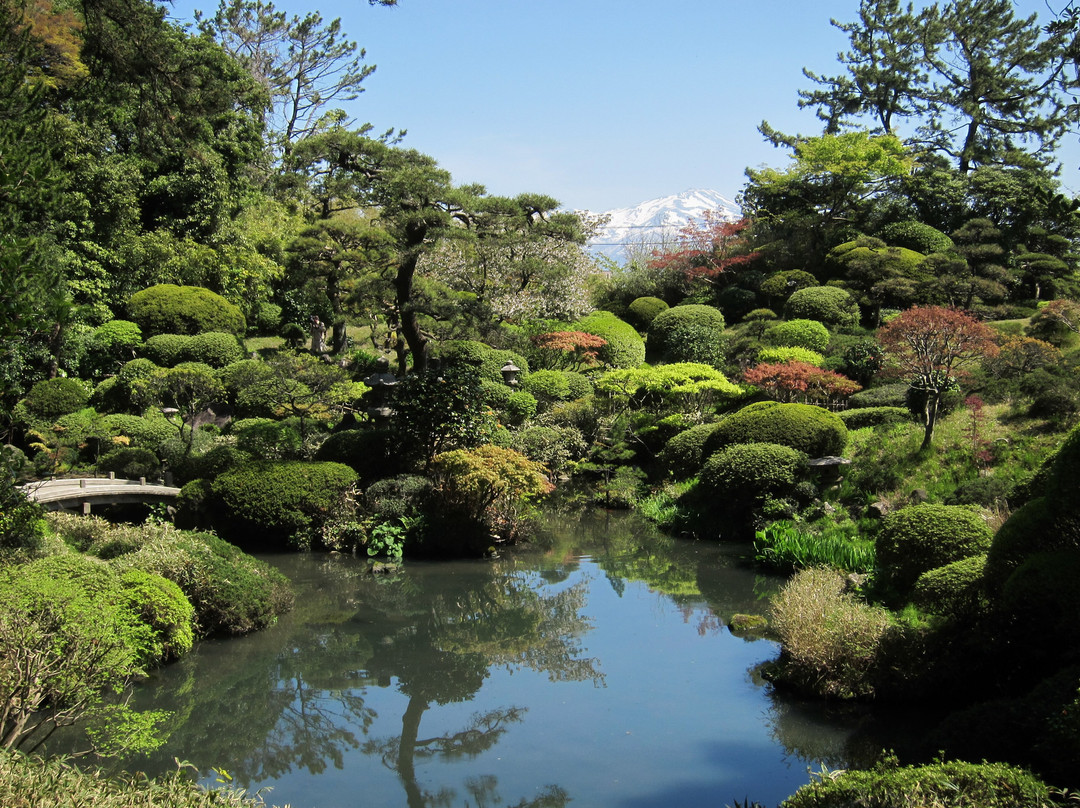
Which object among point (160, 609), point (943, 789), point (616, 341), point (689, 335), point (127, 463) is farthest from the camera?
point (616, 341)

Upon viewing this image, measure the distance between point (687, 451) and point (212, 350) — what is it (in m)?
11.6

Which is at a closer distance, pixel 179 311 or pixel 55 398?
pixel 55 398

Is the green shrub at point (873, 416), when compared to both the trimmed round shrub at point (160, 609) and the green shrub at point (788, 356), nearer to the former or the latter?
the green shrub at point (788, 356)

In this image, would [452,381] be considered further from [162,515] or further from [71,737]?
[71,737]

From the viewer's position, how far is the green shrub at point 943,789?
4.09 m

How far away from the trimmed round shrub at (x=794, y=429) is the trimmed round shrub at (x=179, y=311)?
13.6 metres

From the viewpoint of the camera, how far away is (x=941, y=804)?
13.1ft

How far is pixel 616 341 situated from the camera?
22.1 metres

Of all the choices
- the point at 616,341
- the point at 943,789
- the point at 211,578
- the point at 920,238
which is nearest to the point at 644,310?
the point at 616,341

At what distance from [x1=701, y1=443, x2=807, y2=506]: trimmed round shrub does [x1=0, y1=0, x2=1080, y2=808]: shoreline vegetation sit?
70 mm

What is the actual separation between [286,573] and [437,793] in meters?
6.49

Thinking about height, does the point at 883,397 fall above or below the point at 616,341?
below

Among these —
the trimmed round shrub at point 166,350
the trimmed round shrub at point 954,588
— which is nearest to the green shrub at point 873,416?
the trimmed round shrub at point 954,588

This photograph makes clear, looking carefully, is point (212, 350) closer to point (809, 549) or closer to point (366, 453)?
point (366, 453)
